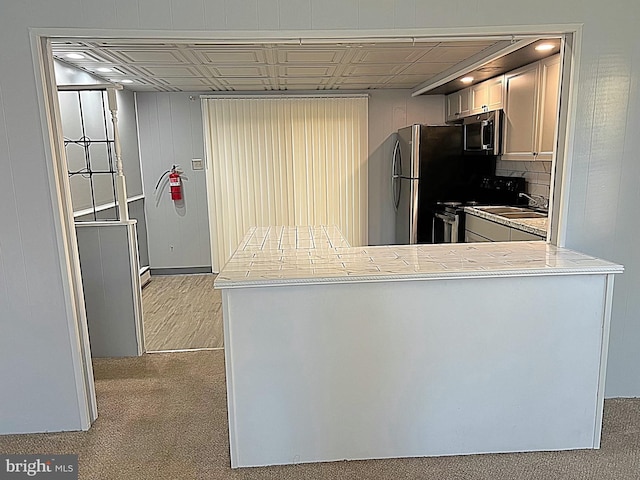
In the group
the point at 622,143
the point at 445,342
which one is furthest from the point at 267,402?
the point at 622,143

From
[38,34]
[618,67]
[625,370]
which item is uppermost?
[38,34]

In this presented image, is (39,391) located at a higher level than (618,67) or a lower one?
lower

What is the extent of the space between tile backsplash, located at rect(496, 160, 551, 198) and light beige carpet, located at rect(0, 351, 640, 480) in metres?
2.04

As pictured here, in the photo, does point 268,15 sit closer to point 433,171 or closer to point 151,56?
point 151,56

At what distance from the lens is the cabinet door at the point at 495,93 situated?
4.04 metres

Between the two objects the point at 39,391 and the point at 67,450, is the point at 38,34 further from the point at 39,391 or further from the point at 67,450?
the point at 67,450

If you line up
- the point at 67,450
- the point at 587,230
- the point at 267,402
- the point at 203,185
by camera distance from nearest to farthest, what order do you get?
the point at 267,402 < the point at 67,450 < the point at 587,230 < the point at 203,185

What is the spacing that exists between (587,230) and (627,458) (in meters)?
1.10

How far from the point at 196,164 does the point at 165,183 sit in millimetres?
442

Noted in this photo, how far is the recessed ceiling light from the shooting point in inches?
116

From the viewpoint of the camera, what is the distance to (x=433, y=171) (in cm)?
471

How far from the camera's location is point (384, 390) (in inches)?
80.9

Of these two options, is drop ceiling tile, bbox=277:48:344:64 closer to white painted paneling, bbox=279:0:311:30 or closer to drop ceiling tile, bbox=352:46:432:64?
drop ceiling tile, bbox=352:46:432:64

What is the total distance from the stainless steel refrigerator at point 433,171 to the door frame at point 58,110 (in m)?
2.33
